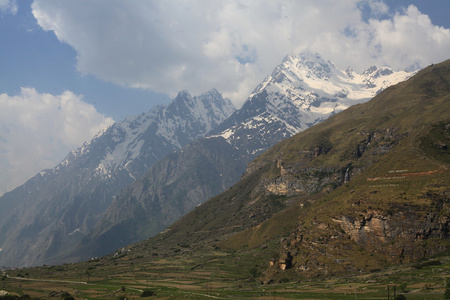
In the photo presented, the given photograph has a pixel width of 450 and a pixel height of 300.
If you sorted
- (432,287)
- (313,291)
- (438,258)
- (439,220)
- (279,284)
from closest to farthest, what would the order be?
(432,287) < (313,291) < (438,258) < (439,220) < (279,284)

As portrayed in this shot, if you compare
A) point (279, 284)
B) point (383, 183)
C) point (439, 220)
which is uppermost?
point (383, 183)

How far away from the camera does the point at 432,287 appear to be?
119m

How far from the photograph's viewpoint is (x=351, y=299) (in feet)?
392

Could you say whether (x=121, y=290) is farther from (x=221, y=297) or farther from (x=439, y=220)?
(x=439, y=220)

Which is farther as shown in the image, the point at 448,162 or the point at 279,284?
the point at 448,162

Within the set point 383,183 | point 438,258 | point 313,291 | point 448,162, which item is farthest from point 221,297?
point 448,162

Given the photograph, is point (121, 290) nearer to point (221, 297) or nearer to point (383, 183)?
point (221, 297)

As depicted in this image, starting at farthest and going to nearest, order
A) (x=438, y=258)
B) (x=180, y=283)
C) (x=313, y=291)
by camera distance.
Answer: (x=180, y=283) → (x=438, y=258) → (x=313, y=291)

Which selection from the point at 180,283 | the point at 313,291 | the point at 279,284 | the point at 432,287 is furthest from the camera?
→ the point at 180,283

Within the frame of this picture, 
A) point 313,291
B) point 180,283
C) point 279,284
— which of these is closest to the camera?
point 313,291

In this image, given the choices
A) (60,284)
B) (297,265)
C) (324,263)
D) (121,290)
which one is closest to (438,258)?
(324,263)

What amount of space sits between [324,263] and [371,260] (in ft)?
67.0

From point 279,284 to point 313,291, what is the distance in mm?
40359

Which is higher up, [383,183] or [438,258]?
[383,183]
